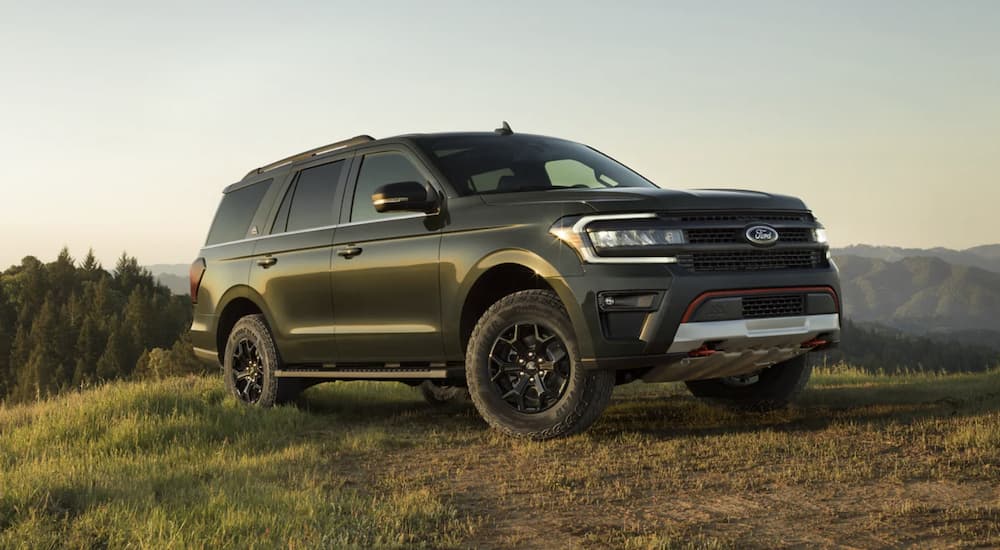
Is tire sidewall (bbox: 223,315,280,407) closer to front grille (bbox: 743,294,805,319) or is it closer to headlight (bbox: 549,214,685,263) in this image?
headlight (bbox: 549,214,685,263)

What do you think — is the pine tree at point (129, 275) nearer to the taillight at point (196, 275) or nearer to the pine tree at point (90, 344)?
the pine tree at point (90, 344)

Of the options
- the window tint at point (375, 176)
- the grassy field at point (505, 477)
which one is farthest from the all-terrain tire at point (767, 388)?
the window tint at point (375, 176)

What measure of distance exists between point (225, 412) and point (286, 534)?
4139 millimetres

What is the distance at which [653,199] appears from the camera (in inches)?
224

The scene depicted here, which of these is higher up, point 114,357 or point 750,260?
point 750,260

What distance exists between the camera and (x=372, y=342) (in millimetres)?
7133

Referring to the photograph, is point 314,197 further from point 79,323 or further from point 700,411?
point 79,323

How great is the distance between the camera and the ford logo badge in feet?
19.2

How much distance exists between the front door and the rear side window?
11.1 inches

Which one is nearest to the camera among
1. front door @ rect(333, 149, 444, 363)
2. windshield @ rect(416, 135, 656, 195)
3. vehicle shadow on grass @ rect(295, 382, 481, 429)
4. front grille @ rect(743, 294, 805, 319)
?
front grille @ rect(743, 294, 805, 319)

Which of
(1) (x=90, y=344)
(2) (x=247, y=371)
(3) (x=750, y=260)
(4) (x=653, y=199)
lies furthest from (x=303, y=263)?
(1) (x=90, y=344)

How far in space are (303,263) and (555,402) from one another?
282cm

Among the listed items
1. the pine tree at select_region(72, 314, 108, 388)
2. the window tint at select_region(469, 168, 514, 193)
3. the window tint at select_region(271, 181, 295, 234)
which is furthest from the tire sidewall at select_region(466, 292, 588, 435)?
the pine tree at select_region(72, 314, 108, 388)

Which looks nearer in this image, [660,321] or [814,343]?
[660,321]
